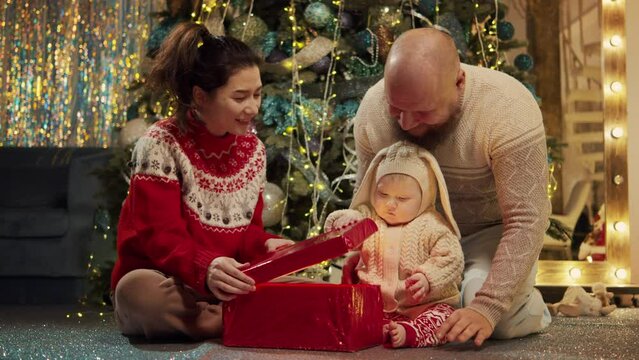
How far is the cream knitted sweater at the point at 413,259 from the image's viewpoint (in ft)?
6.56

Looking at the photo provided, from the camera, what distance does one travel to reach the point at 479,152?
2059 mm

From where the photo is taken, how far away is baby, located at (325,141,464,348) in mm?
2002

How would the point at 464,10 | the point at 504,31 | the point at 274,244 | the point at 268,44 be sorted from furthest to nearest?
1. the point at 504,31
2. the point at 464,10
3. the point at 268,44
4. the point at 274,244

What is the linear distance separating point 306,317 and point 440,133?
1.70 ft

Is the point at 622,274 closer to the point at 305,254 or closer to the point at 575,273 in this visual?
the point at 575,273

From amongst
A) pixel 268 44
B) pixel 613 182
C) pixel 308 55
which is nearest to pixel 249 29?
pixel 268 44

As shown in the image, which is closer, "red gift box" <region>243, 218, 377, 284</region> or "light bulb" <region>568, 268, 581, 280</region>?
"red gift box" <region>243, 218, 377, 284</region>

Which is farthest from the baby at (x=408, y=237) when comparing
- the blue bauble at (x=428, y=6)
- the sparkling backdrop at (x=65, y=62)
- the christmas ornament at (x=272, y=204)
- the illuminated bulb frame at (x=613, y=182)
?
the sparkling backdrop at (x=65, y=62)

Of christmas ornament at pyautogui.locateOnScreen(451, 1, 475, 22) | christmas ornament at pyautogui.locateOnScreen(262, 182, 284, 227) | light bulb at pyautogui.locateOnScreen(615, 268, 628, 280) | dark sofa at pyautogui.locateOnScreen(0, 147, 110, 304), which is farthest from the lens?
dark sofa at pyautogui.locateOnScreen(0, 147, 110, 304)

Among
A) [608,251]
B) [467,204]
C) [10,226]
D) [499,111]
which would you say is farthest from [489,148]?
[10,226]

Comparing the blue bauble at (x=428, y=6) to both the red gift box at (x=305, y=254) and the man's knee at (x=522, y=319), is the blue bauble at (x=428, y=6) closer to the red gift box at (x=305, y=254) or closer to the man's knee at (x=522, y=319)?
the man's knee at (x=522, y=319)

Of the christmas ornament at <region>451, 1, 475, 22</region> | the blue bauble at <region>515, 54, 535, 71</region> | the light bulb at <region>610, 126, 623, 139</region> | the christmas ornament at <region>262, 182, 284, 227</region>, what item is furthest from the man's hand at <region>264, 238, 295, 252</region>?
the light bulb at <region>610, 126, 623, 139</region>

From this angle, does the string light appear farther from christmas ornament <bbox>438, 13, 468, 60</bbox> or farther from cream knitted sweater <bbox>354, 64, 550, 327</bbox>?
cream knitted sweater <bbox>354, 64, 550, 327</bbox>

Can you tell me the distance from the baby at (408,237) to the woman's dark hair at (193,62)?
1.29 ft
